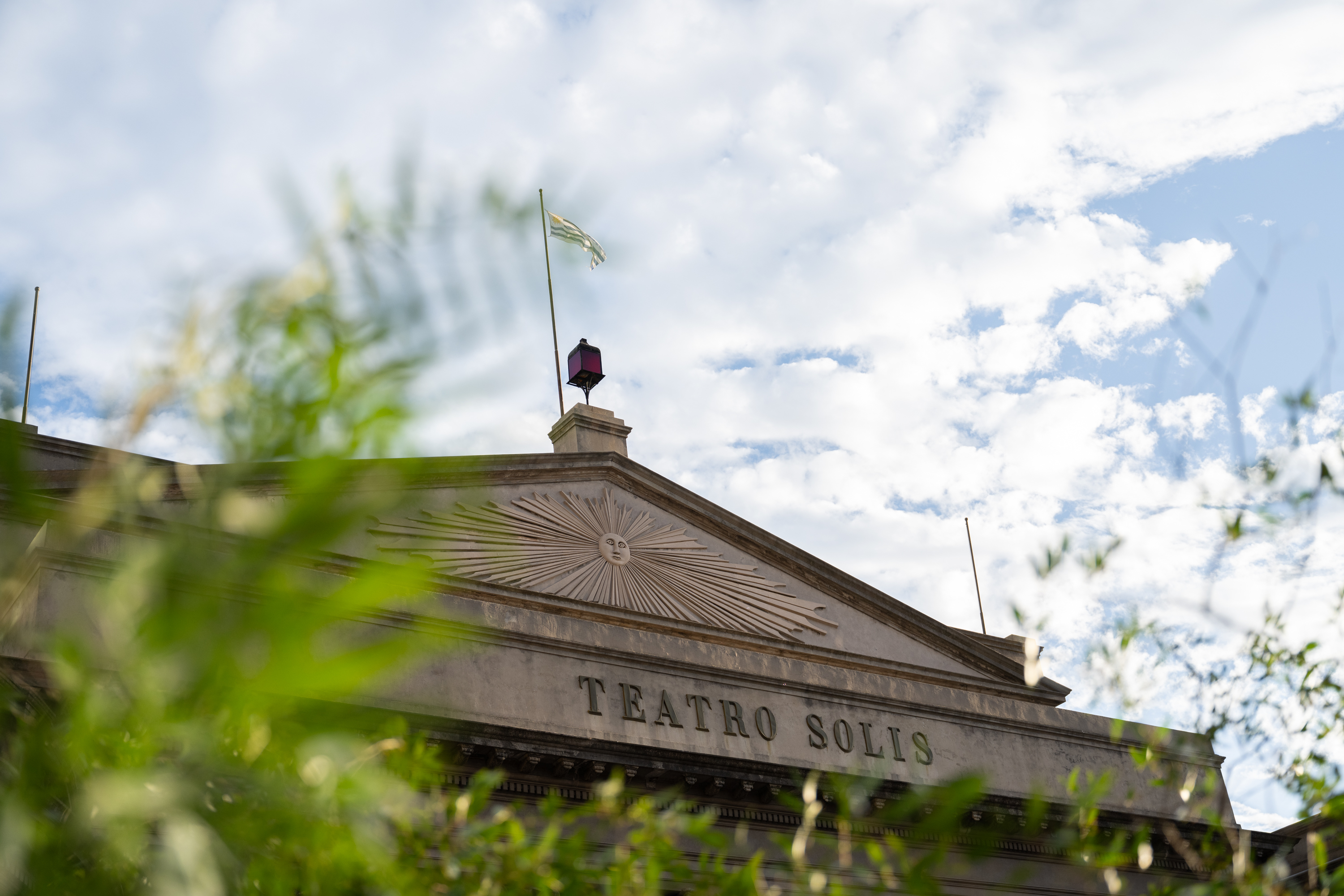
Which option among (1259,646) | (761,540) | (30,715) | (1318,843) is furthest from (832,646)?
(30,715)

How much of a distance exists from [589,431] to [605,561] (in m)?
2.43

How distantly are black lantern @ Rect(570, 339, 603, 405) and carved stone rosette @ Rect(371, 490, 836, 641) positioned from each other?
2.67 m

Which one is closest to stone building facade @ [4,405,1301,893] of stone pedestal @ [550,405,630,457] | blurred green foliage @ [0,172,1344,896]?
stone pedestal @ [550,405,630,457]

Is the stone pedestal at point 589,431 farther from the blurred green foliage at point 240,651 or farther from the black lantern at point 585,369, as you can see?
the blurred green foliage at point 240,651

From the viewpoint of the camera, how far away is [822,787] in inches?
546

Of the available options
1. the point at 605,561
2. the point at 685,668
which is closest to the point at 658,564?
the point at 605,561

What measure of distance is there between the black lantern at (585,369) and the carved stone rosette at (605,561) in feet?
8.77

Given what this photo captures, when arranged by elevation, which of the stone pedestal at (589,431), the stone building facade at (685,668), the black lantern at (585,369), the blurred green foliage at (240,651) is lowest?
the blurred green foliage at (240,651)

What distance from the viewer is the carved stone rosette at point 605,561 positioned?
14.8 metres

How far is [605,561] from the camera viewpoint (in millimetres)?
16047

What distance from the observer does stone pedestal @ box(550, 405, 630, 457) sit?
17.8m

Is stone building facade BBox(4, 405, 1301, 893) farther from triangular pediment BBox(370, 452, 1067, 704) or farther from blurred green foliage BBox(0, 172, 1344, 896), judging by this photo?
blurred green foliage BBox(0, 172, 1344, 896)

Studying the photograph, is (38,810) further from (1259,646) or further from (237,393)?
(1259,646)

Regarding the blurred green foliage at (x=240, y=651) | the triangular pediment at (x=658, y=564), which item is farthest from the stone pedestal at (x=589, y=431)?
the blurred green foliage at (x=240, y=651)
